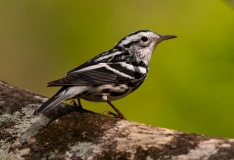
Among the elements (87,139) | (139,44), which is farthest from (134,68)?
(87,139)

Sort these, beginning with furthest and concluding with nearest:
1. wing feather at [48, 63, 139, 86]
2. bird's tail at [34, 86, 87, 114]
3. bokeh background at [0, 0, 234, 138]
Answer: bokeh background at [0, 0, 234, 138]
wing feather at [48, 63, 139, 86]
bird's tail at [34, 86, 87, 114]

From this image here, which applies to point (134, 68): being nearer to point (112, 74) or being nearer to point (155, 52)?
point (112, 74)

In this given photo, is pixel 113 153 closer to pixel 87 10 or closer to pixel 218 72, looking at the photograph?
pixel 218 72

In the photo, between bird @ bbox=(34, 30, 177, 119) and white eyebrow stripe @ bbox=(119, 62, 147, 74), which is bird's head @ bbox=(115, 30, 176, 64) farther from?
white eyebrow stripe @ bbox=(119, 62, 147, 74)

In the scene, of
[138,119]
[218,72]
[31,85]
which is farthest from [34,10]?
[218,72]

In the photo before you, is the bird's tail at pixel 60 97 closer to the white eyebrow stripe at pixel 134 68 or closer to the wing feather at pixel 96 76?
the wing feather at pixel 96 76

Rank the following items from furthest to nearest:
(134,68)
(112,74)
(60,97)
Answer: (134,68) < (112,74) < (60,97)

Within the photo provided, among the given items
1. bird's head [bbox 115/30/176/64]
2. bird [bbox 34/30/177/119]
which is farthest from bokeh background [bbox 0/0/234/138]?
bird [bbox 34/30/177/119]

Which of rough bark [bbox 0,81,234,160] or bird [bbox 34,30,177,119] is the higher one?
bird [bbox 34,30,177,119]
